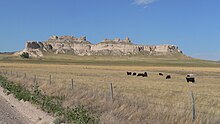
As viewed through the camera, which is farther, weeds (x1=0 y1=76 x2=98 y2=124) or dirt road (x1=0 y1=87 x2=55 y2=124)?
dirt road (x1=0 y1=87 x2=55 y2=124)

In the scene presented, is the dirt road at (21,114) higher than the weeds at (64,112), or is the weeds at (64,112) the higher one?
the weeds at (64,112)

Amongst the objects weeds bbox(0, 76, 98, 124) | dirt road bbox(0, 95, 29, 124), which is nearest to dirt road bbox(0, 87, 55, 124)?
dirt road bbox(0, 95, 29, 124)

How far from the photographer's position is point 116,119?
12.3 m

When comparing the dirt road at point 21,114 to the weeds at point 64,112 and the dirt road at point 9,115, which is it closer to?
the dirt road at point 9,115

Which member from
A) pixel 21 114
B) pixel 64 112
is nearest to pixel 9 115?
pixel 21 114

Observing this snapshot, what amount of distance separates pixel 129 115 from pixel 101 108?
2.43m

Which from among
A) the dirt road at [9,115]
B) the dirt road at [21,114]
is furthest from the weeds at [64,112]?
the dirt road at [9,115]

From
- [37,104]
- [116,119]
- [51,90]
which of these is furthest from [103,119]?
[51,90]

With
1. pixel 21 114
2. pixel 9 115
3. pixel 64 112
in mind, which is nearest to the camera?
pixel 64 112

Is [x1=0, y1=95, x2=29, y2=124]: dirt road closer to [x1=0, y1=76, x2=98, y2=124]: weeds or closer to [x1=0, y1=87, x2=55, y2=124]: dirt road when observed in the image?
[x1=0, y1=87, x2=55, y2=124]: dirt road

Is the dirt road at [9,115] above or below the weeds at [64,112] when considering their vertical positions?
below

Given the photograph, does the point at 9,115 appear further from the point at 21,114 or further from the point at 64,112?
the point at 64,112

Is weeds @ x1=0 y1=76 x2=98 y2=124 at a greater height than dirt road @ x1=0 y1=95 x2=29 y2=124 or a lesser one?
greater

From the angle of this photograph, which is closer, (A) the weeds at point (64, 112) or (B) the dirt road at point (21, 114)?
(A) the weeds at point (64, 112)
